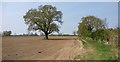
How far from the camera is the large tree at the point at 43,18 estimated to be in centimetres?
8075

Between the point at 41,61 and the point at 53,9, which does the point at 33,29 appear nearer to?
the point at 53,9

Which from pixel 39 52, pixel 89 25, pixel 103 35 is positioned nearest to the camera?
pixel 39 52

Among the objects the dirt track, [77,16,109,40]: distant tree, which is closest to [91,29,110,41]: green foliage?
[77,16,109,40]: distant tree

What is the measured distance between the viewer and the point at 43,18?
267ft

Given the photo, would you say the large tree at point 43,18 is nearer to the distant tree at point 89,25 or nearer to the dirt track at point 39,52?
the distant tree at point 89,25

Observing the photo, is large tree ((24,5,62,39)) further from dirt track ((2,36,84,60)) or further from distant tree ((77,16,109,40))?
dirt track ((2,36,84,60))

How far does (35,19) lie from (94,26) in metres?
19.9

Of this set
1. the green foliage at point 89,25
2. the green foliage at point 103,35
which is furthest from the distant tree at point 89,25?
the green foliage at point 103,35

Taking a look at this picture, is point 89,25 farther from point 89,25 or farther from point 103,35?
point 103,35

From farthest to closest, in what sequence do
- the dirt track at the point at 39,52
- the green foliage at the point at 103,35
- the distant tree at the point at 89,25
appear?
the distant tree at the point at 89,25, the green foliage at the point at 103,35, the dirt track at the point at 39,52

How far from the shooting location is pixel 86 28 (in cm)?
7206

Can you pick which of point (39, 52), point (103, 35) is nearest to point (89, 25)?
point (103, 35)

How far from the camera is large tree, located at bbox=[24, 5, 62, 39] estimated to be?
80.8 meters

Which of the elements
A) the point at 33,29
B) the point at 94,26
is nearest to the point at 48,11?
the point at 33,29
